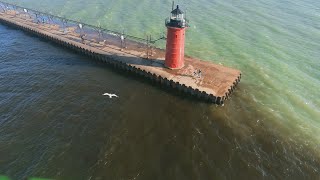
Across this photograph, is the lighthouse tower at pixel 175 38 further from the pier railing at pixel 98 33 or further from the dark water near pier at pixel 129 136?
the dark water near pier at pixel 129 136

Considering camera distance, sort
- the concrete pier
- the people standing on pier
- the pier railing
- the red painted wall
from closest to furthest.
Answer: the concrete pier
the red painted wall
the people standing on pier
the pier railing

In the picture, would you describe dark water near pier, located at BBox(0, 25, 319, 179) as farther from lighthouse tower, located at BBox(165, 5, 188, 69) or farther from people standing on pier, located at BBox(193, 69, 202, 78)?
lighthouse tower, located at BBox(165, 5, 188, 69)

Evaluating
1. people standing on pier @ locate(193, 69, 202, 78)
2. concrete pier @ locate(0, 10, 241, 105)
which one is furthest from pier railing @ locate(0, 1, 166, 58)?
people standing on pier @ locate(193, 69, 202, 78)

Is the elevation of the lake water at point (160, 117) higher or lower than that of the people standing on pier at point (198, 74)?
lower

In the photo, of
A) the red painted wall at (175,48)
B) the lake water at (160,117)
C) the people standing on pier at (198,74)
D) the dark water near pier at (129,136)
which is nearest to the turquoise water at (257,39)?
the lake water at (160,117)

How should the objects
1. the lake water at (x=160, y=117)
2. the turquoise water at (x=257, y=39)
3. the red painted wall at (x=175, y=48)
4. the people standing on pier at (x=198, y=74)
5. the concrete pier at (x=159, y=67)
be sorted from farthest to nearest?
the people standing on pier at (x=198, y=74), the red painted wall at (x=175, y=48), the concrete pier at (x=159, y=67), the turquoise water at (x=257, y=39), the lake water at (x=160, y=117)

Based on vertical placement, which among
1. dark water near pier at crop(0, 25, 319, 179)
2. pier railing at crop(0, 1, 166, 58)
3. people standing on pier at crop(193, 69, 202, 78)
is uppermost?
pier railing at crop(0, 1, 166, 58)
